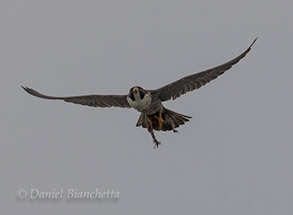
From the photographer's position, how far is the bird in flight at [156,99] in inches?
1035

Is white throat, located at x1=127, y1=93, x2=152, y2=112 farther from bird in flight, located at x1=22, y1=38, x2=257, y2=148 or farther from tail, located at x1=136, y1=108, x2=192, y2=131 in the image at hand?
tail, located at x1=136, y1=108, x2=192, y2=131

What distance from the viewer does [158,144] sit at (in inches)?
1085

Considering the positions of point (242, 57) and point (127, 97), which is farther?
point (127, 97)

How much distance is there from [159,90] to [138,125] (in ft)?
5.84

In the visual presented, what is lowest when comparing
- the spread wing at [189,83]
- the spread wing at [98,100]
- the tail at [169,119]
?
the tail at [169,119]

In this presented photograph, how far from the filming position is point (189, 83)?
26.6 meters

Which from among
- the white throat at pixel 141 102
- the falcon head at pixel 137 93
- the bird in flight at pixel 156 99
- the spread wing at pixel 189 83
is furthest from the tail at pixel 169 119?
the falcon head at pixel 137 93

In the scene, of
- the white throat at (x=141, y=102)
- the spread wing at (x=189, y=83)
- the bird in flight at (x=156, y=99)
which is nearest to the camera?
the spread wing at (x=189, y=83)

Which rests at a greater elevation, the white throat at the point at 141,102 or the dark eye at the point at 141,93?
A: the dark eye at the point at 141,93

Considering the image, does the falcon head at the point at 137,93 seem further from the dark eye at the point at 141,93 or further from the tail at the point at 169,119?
the tail at the point at 169,119

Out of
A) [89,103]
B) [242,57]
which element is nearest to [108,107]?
[89,103]

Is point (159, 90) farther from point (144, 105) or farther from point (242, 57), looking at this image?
point (242, 57)

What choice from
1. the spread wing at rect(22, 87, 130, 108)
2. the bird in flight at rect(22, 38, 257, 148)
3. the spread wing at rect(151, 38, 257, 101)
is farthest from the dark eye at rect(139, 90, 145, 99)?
the spread wing at rect(22, 87, 130, 108)

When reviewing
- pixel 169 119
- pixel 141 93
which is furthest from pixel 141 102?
pixel 169 119
